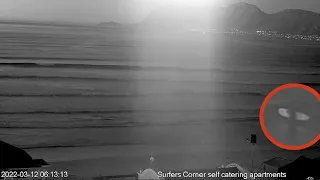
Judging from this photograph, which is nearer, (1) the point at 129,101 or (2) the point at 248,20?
(1) the point at 129,101

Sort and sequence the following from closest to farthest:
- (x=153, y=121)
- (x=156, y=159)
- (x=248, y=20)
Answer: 1. (x=156, y=159)
2. (x=153, y=121)
3. (x=248, y=20)

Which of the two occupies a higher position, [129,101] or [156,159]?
[129,101]

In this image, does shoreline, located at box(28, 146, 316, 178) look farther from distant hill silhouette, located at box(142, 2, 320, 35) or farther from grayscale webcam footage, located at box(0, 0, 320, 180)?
distant hill silhouette, located at box(142, 2, 320, 35)

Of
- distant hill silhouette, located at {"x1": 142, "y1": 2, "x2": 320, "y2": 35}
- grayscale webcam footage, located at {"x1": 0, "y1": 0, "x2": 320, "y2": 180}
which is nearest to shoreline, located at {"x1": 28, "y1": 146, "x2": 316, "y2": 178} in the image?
grayscale webcam footage, located at {"x1": 0, "y1": 0, "x2": 320, "y2": 180}

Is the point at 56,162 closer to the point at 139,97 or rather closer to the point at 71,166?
the point at 71,166

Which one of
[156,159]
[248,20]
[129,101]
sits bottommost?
[156,159]

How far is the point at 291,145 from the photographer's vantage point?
15102 millimetres

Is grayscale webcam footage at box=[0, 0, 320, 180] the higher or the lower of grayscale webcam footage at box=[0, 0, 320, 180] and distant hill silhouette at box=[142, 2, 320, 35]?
the lower

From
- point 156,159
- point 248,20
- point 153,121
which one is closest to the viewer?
point 156,159

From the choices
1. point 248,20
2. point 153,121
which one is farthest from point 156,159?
point 248,20

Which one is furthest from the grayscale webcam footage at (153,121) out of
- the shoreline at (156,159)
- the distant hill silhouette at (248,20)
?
the distant hill silhouette at (248,20)

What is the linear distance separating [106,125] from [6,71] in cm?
1970

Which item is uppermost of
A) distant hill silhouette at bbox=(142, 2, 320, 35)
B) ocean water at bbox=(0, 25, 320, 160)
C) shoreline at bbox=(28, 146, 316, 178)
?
distant hill silhouette at bbox=(142, 2, 320, 35)

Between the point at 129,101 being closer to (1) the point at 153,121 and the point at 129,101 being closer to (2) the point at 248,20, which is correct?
(1) the point at 153,121
